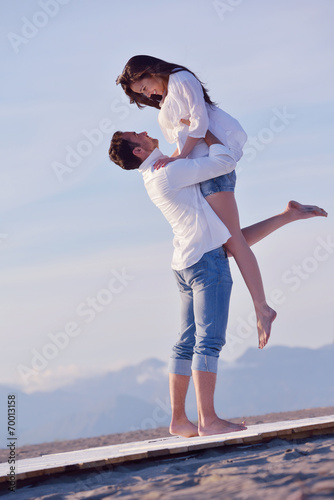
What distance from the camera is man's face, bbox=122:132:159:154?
5.00 meters

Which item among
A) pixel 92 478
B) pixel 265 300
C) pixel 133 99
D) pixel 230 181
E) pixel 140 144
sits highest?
pixel 133 99

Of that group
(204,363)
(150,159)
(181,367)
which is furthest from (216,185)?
(181,367)

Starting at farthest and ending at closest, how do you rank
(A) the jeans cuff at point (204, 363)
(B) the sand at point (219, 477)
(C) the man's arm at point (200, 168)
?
(C) the man's arm at point (200, 168)
(A) the jeans cuff at point (204, 363)
(B) the sand at point (219, 477)

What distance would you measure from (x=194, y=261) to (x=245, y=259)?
1.35 ft

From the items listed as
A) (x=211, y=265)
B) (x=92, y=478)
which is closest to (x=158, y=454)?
(x=92, y=478)

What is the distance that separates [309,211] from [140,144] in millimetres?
1590

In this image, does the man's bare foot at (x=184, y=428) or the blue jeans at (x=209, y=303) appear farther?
the man's bare foot at (x=184, y=428)

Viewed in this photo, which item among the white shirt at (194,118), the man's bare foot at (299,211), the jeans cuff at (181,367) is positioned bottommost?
the jeans cuff at (181,367)

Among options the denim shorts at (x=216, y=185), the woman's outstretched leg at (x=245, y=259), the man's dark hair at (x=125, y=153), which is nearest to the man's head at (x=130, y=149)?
the man's dark hair at (x=125, y=153)

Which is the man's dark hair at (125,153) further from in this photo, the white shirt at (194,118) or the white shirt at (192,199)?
the white shirt at (194,118)

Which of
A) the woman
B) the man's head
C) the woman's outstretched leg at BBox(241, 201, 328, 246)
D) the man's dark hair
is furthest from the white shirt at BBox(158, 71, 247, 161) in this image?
the woman's outstretched leg at BBox(241, 201, 328, 246)

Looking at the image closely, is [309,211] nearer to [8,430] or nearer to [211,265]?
[211,265]

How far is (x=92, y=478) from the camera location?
3697mm

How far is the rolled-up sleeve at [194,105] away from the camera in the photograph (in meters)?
4.70
